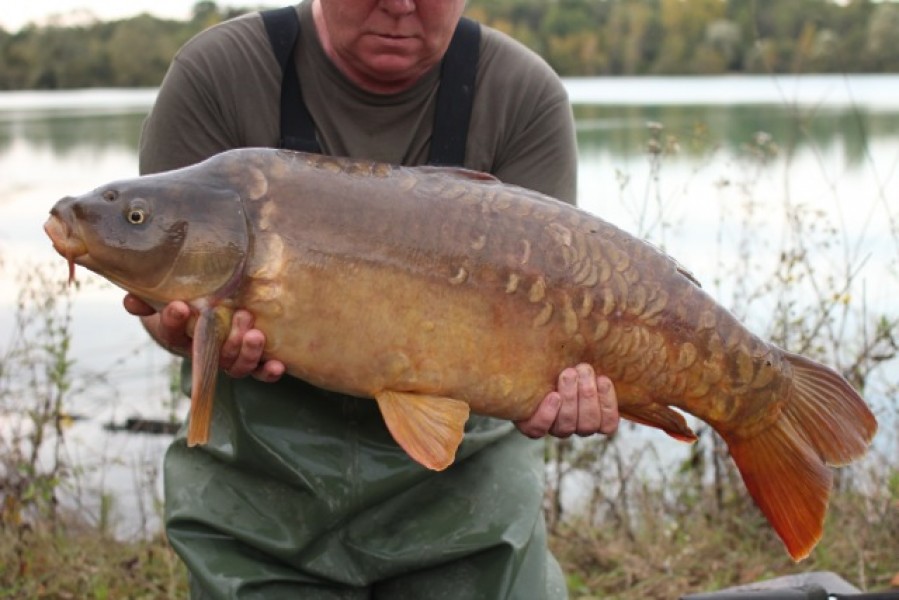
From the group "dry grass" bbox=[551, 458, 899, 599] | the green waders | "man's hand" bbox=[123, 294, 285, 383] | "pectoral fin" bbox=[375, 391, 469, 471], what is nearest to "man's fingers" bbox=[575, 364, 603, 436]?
"pectoral fin" bbox=[375, 391, 469, 471]

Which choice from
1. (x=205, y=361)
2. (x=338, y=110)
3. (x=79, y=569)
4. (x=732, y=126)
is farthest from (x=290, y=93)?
(x=732, y=126)

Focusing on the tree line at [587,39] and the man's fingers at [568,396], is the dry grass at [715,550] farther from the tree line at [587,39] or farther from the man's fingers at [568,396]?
the tree line at [587,39]

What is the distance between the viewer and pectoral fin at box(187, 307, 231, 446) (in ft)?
6.06

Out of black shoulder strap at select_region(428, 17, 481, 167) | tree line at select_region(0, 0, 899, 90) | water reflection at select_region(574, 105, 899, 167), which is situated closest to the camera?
black shoulder strap at select_region(428, 17, 481, 167)

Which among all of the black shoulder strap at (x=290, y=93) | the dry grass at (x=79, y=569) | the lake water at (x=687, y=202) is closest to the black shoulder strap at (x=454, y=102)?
the black shoulder strap at (x=290, y=93)

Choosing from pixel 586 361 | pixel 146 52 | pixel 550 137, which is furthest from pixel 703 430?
pixel 146 52

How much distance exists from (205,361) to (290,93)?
688mm

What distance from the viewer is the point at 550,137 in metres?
2.48

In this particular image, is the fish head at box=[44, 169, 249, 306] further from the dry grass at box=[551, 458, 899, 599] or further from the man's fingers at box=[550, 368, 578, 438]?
the dry grass at box=[551, 458, 899, 599]

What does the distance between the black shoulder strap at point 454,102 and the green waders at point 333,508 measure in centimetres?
49

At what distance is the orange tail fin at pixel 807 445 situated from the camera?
6.88 ft

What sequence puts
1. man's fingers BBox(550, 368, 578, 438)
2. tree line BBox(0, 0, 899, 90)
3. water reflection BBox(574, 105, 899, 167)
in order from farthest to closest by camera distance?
tree line BBox(0, 0, 899, 90) < water reflection BBox(574, 105, 899, 167) < man's fingers BBox(550, 368, 578, 438)

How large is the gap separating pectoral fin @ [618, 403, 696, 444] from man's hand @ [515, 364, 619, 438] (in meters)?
0.04

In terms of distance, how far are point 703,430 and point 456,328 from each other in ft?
6.73
